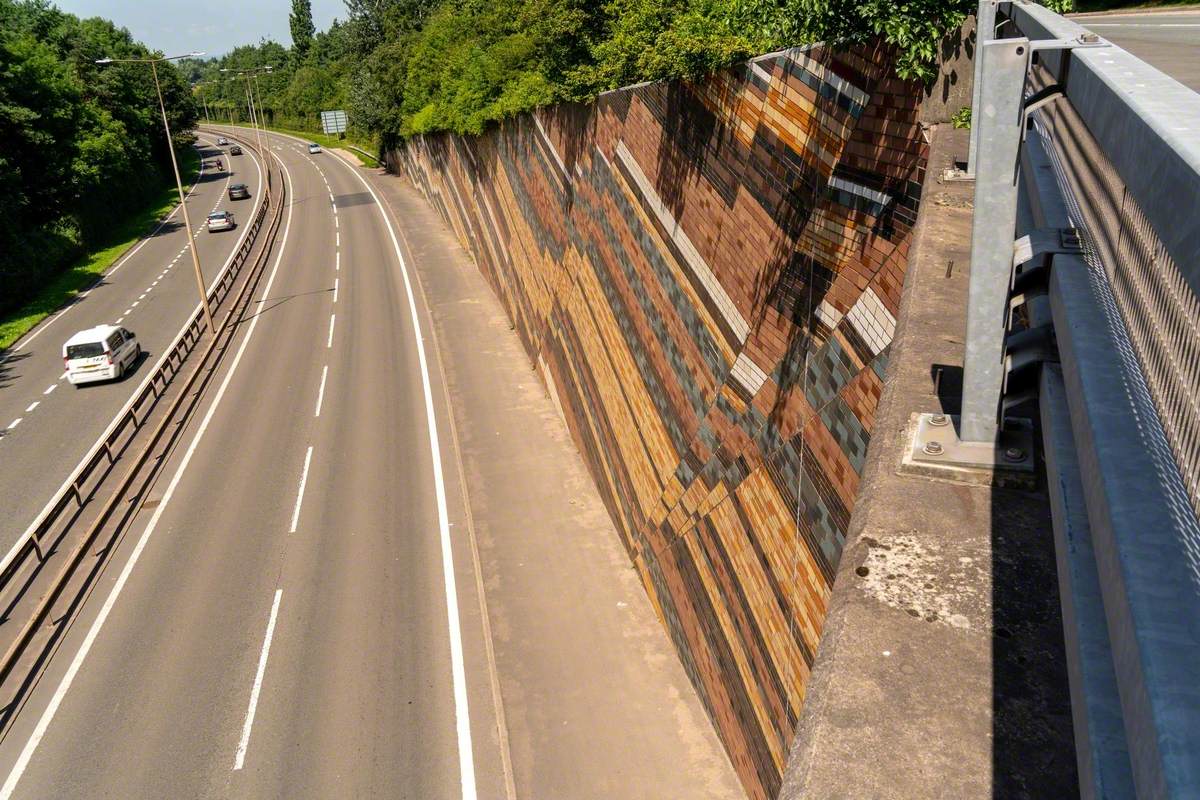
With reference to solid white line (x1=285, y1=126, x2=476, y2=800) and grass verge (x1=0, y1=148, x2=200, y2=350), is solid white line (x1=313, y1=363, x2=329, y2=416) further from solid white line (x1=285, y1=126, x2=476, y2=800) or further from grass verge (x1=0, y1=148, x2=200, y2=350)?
grass verge (x1=0, y1=148, x2=200, y2=350)

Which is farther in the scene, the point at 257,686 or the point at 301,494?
the point at 301,494

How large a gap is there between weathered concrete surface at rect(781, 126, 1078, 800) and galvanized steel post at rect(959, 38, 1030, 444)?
0.48m

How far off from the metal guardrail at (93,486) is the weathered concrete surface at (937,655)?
45.6 feet

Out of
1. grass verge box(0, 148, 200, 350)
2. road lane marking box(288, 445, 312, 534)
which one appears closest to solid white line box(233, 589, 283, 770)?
road lane marking box(288, 445, 312, 534)

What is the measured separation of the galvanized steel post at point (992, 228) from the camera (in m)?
3.54

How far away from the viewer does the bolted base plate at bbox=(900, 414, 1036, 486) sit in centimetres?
435

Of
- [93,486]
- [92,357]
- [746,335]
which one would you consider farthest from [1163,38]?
[92,357]

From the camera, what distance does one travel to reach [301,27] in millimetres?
131625

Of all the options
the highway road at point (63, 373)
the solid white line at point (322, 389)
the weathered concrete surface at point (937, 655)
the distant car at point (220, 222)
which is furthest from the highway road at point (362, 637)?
the distant car at point (220, 222)

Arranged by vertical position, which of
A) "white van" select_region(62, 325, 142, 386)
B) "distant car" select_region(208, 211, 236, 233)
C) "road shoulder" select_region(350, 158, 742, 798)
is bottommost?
"road shoulder" select_region(350, 158, 742, 798)

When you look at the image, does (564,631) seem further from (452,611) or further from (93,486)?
(93,486)

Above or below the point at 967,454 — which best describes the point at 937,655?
below

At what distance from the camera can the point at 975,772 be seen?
295 cm

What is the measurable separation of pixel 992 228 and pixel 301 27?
146 metres
